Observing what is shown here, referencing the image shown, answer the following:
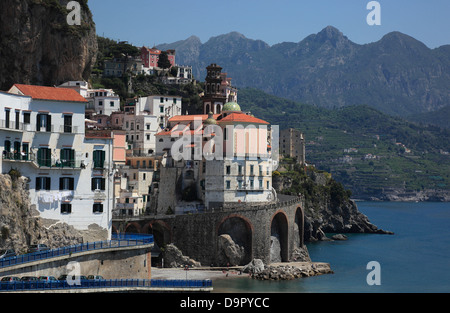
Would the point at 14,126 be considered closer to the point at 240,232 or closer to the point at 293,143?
the point at 240,232

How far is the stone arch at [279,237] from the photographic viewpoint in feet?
289

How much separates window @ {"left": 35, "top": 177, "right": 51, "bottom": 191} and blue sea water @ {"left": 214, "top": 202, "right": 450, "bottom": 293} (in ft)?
70.9

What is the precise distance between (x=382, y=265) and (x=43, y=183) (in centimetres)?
5451

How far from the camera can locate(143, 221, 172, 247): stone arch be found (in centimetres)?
8325

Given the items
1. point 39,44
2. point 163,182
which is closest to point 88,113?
point 39,44

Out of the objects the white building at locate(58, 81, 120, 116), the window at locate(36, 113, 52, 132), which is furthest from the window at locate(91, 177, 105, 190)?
the white building at locate(58, 81, 120, 116)

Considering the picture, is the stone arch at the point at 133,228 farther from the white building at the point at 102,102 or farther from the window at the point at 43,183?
the white building at the point at 102,102

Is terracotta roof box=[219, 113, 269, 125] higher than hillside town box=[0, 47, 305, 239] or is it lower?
higher

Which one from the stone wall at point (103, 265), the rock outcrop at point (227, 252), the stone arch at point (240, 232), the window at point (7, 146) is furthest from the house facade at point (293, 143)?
the window at point (7, 146)

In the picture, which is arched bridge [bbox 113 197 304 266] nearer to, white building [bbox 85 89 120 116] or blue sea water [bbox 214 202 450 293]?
blue sea water [bbox 214 202 450 293]

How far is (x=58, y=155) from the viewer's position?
188 ft

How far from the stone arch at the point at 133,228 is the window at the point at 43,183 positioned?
2967 cm

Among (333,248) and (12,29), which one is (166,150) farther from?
(333,248)

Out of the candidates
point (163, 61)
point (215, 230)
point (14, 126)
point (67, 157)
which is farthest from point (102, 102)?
point (14, 126)
